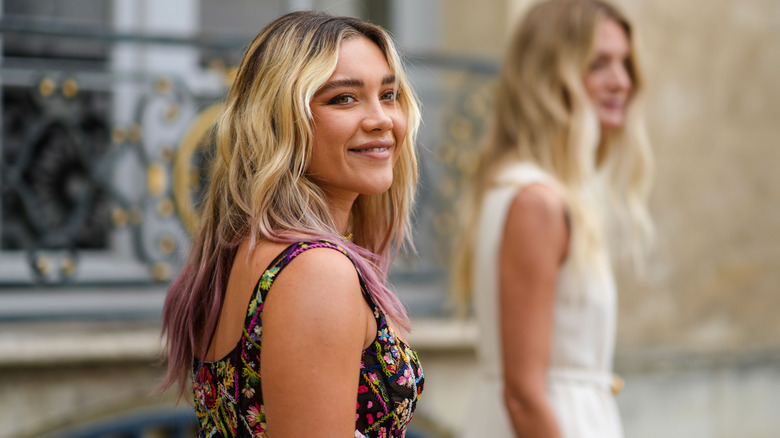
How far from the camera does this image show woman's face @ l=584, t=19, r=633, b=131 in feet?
9.53

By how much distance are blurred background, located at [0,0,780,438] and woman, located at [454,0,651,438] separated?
590mm

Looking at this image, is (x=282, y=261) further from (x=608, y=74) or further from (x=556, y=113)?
(x=608, y=74)

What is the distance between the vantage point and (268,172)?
1.41 metres

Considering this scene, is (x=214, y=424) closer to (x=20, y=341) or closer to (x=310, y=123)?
(x=310, y=123)

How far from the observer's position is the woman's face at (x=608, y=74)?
114 inches

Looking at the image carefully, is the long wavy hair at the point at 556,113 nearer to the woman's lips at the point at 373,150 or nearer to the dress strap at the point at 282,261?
the woman's lips at the point at 373,150

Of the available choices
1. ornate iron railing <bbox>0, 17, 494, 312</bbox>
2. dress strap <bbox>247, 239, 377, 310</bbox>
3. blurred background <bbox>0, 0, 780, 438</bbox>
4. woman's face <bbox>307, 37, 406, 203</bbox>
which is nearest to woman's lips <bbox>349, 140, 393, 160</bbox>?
woman's face <bbox>307, 37, 406, 203</bbox>

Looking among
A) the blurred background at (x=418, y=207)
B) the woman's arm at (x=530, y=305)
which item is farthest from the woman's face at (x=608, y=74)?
the blurred background at (x=418, y=207)

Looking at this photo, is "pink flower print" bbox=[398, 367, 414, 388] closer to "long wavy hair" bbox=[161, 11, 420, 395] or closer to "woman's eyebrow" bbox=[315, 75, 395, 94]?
"long wavy hair" bbox=[161, 11, 420, 395]

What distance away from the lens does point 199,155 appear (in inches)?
178

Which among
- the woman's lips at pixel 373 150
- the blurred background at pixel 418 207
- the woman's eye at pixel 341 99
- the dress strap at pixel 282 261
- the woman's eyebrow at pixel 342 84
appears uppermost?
the woman's eyebrow at pixel 342 84

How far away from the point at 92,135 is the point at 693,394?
3984mm

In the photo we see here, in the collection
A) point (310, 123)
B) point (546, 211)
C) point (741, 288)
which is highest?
point (310, 123)

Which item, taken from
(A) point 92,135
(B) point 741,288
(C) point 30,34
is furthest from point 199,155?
(B) point 741,288
